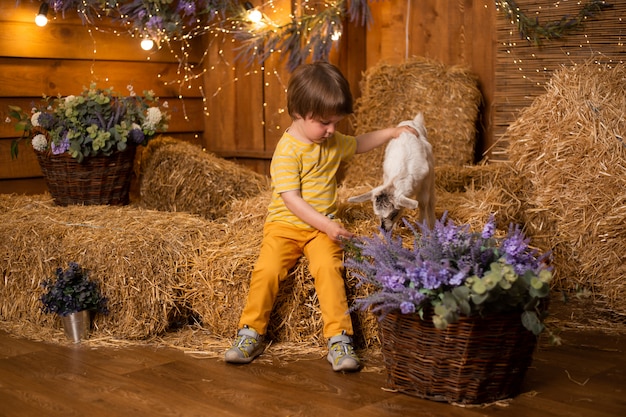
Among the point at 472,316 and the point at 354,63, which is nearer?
the point at 472,316

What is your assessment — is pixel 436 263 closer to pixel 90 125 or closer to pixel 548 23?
pixel 548 23

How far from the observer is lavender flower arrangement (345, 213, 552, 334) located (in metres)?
2.19

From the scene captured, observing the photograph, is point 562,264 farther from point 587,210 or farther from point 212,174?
point 212,174

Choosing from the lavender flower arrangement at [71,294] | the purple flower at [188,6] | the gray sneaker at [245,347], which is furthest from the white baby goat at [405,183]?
the purple flower at [188,6]

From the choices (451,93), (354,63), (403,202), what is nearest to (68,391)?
(403,202)

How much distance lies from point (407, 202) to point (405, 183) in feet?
0.41

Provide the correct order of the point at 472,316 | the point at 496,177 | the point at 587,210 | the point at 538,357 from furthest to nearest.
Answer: the point at 496,177, the point at 587,210, the point at 538,357, the point at 472,316

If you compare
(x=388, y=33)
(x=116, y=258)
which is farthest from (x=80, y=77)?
(x=116, y=258)

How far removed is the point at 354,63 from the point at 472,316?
10.1 ft

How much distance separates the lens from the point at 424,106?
4582mm

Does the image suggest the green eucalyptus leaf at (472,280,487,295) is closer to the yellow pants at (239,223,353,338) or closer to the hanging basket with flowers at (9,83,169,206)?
the yellow pants at (239,223,353,338)

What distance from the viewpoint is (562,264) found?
11.9 ft

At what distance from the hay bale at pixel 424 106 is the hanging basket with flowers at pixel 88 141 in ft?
4.15

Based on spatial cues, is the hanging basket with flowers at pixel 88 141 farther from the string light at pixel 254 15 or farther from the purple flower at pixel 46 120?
the string light at pixel 254 15
